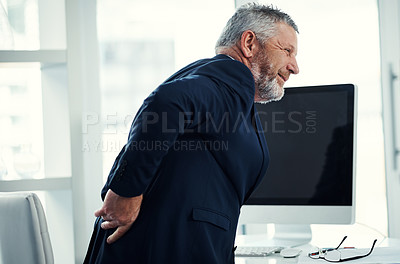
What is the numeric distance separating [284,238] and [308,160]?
34 cm

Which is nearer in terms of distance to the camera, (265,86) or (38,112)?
(265,86)

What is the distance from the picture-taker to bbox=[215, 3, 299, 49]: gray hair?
1.29 meters

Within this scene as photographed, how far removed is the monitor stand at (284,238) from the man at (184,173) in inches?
27.8

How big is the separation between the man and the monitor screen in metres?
0.66

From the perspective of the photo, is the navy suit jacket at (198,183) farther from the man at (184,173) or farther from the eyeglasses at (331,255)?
the eyeglasses at (331,255)

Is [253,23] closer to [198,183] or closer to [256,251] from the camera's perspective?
[198,183]

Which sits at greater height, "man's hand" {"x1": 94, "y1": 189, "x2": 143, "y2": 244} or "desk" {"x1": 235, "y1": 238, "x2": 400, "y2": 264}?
"man's hand" {"x1": 94, "y1": 189, "x2": 143, "y2": 244}

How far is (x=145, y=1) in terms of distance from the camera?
2553 millimetres

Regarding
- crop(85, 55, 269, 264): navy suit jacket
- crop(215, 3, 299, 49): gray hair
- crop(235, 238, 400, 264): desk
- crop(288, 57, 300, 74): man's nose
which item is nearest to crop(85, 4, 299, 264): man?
crop(85, 55, 269, 264): navy suit jacket

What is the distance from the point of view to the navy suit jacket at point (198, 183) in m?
1.06

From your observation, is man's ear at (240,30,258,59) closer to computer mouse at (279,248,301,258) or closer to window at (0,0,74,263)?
computer mouse at (279,248,301,258)

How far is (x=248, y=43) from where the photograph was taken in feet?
4.26

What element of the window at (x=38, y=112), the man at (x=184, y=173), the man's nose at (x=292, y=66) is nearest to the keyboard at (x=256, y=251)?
the man at (x=184, y=173)

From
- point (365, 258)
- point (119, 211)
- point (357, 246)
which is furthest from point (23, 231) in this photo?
point (357, 246)
